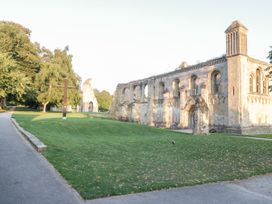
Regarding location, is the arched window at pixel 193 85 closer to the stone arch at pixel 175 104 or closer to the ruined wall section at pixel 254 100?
the stone arch at pixel 175 104

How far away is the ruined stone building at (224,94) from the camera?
80.7 feet

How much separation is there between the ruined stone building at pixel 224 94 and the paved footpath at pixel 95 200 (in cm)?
1531

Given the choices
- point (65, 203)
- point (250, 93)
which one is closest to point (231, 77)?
point (250, 93)

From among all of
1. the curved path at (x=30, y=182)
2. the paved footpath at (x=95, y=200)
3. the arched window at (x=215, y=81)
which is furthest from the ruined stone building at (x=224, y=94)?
the curved path at (x=30, y=182)

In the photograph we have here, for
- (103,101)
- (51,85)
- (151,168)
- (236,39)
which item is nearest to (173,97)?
(236,39)

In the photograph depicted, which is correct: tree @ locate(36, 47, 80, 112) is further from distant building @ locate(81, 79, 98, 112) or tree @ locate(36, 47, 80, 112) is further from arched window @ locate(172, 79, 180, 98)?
distant building @ locate(81, 79, 98, 112)

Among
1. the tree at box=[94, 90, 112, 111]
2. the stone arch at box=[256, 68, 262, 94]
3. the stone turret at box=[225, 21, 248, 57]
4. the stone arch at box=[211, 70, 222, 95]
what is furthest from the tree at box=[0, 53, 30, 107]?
the tree at box=[94, 90, 112, 111]

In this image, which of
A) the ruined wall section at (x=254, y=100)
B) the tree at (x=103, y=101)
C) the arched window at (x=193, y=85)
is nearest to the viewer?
the ruined wall section at (x=254, y=100)

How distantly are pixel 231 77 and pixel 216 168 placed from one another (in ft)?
61.9

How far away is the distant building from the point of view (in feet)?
235

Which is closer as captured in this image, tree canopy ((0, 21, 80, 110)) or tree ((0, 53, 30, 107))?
tree ((0, 53, 30, 107))

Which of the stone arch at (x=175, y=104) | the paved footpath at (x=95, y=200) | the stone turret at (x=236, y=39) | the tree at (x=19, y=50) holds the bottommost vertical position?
the paved footpath at (x=95, y=200)

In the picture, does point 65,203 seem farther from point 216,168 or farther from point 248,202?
point 216,168

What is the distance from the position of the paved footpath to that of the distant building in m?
64.9
